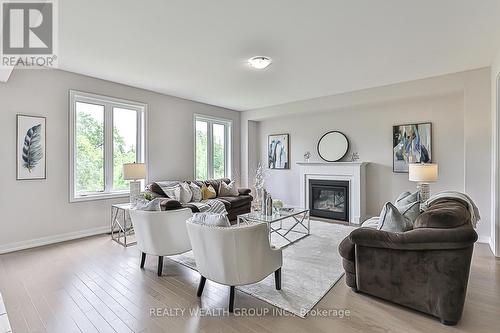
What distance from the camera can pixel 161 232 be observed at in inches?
117

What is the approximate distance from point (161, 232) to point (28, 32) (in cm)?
263

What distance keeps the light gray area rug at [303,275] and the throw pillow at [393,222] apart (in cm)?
87

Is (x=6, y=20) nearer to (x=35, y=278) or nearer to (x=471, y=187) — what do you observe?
(x=35, y=278)

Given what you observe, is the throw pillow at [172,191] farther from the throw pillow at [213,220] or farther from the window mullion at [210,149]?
the throw pillow at [213,220]

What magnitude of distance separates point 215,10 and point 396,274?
298 cm

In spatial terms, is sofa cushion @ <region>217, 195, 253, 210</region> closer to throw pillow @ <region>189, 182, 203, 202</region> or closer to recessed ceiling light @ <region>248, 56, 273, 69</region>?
throw pillow @ <region>189, 182, 203, 202</region>

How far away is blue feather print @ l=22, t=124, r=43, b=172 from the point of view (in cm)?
384

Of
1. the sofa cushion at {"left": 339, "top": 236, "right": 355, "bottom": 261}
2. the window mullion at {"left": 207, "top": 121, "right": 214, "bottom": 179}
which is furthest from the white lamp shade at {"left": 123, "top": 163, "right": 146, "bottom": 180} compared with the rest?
the sofa cushion at {"left": 339, "top": 236, "right": 355, "bottom": 261}

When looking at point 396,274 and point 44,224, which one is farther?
point 44,224

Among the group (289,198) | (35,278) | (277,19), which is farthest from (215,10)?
(289,198)

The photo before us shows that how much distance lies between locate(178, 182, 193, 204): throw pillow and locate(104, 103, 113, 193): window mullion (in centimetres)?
129

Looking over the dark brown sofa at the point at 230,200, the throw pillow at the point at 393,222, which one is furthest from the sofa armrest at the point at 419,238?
the dark brown sofa at the point at 230,200

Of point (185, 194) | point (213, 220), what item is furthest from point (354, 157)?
point (213, 220)

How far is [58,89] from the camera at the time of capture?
4.13 meters
